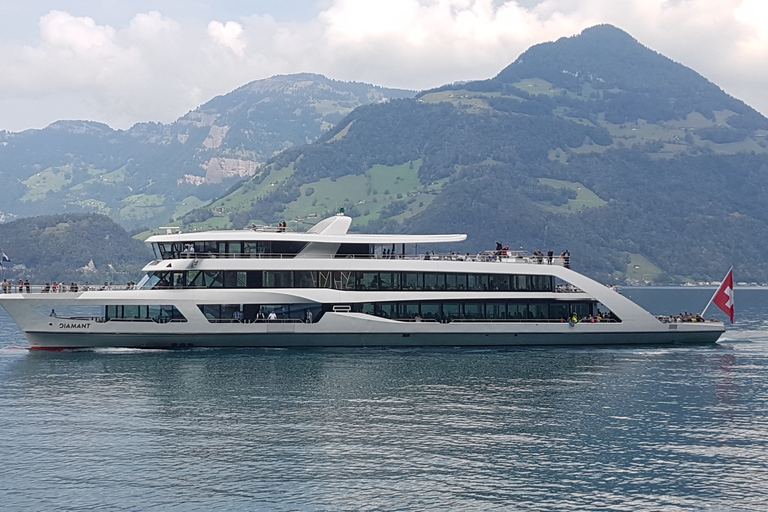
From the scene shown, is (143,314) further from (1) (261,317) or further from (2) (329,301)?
(2) (329,301)

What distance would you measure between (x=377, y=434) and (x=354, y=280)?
23.5 m

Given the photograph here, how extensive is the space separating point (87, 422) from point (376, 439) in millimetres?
10880

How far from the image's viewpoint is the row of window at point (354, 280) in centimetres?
5112

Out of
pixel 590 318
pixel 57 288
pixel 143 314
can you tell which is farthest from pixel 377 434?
pixel 590 318

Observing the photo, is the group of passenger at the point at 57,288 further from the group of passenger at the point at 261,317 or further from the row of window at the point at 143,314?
the group of passenger at the point at 261,317

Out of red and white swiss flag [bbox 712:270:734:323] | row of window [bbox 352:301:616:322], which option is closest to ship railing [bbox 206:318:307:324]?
row of window [bbox 352:301:616:322]

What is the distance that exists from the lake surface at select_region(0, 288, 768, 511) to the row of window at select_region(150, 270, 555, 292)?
4871 millimetres

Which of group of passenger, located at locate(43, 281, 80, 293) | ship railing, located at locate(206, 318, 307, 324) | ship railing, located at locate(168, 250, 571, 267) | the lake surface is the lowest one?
the lake surface

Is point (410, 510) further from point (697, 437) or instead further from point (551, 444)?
point (697, 437)

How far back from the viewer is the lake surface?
23.8 meters

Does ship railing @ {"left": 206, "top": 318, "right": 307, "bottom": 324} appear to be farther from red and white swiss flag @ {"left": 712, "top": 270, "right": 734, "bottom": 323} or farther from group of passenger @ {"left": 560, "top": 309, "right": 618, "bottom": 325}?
red and white swiss flag @ {"left": 712, "top": 270, "right": 734, "bottom": 323}

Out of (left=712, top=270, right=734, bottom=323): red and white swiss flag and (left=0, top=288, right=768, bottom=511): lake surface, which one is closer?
(left=0, top=288, right=768, bottom=511): lake surface

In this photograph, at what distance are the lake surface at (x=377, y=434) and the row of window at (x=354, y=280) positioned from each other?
4871 millimetres

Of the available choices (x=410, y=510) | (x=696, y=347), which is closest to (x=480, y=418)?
(x=410, y=510)
